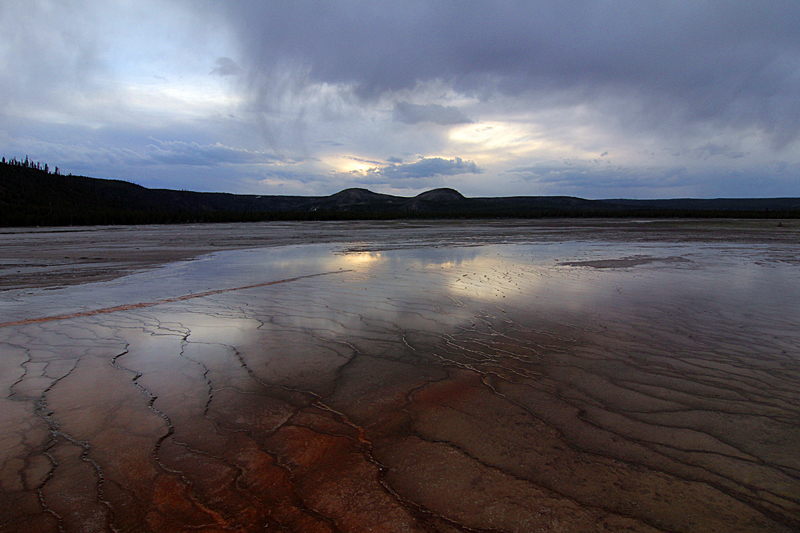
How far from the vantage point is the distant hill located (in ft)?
187

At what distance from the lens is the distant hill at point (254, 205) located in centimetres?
5706

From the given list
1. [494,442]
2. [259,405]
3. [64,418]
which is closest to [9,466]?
[64,418]

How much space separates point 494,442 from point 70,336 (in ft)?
19.5

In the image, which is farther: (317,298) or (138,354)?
(317,298)

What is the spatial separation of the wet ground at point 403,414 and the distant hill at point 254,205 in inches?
2167

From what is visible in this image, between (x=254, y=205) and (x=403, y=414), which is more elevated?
(x=254, y=205)

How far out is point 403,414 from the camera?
3430mm

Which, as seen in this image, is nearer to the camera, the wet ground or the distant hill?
the wet ground

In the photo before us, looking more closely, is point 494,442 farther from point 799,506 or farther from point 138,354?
point 138,354

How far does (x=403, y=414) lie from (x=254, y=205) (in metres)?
174

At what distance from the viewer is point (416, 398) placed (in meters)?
3.73

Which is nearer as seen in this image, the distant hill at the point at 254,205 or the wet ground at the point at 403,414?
the wet ground at the point at 403,414

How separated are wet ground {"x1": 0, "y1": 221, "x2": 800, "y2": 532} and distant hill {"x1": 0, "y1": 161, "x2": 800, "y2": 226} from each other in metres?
55.0

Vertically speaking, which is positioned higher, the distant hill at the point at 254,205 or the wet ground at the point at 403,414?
the distant hill at the point at 254,205
